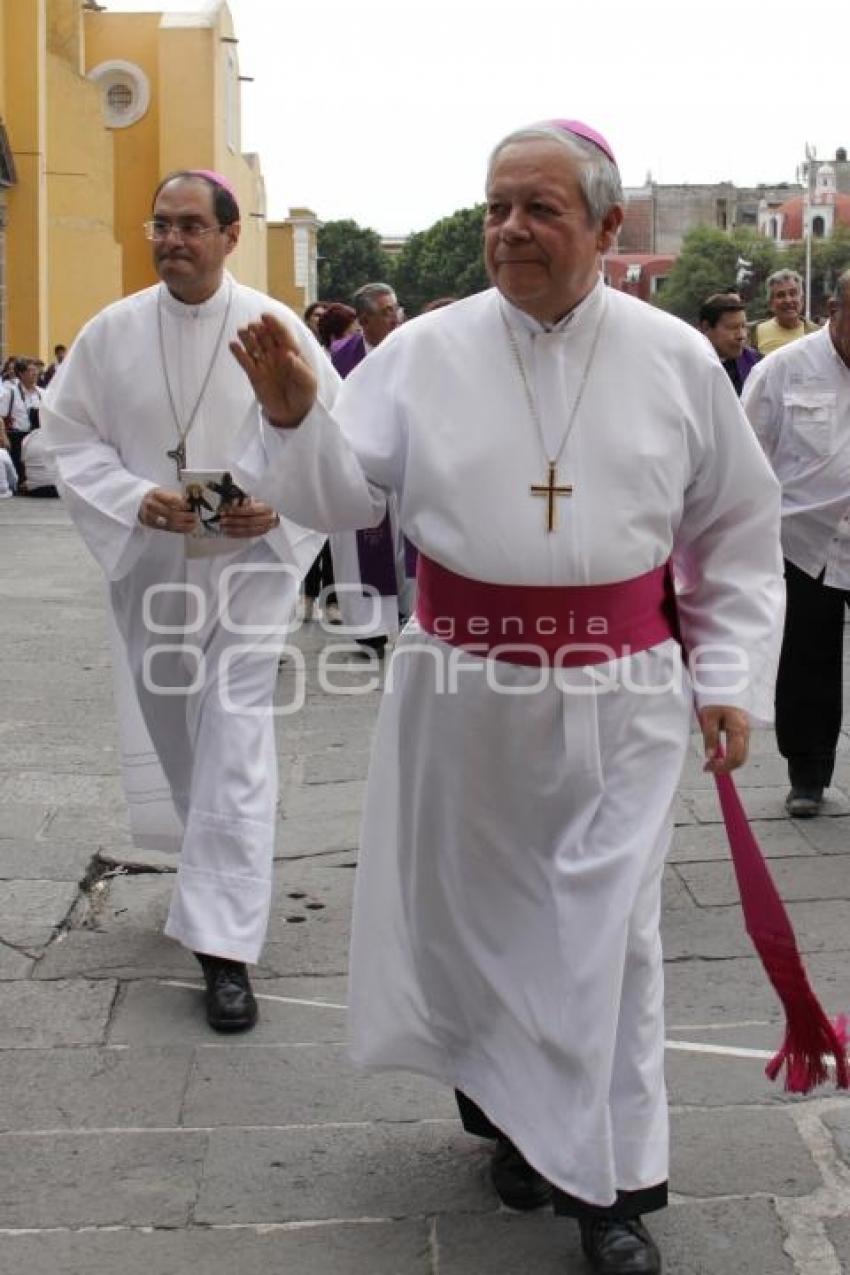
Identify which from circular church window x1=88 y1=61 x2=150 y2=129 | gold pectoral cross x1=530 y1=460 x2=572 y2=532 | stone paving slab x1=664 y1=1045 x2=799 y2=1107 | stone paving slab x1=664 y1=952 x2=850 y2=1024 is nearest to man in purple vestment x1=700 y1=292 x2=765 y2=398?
stone paving slab x1=664 y1=952 x2=850 y2=1024

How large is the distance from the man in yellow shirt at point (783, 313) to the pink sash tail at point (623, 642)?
7.95m

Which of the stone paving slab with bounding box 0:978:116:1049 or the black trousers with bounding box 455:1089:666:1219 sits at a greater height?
the black trousers with bounding box 455:1089:666:1219

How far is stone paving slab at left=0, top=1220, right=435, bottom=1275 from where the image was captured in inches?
133

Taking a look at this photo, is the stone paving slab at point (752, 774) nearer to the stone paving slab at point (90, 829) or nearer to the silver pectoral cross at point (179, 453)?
the stone paving slab at point (90, 829)

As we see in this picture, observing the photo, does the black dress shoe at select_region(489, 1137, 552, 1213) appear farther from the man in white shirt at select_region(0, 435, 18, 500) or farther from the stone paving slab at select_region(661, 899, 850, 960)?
the man in white shirt at select_region(0, 435, 18, 500)

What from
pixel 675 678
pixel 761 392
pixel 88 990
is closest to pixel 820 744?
pixel 761 392

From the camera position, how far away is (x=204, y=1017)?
4754mm

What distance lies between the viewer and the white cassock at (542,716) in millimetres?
3426

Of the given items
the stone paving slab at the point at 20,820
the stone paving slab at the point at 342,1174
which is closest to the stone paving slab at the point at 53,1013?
the stone paving slab at the point at 342,1174

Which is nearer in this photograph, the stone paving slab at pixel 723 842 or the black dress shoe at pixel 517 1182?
the black dress shoe at pixel 517 1182

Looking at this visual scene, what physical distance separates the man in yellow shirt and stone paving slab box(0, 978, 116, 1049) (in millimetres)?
7275

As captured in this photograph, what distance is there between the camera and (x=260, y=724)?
505cm

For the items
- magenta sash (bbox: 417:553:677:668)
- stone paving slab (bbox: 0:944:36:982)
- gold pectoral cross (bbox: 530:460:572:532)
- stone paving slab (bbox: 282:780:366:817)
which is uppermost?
gold pectoral cross (bbox: 530:460:572:532)

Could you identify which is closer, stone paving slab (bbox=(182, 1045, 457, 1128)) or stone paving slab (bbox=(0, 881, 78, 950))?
stone paving slab (bbox=(182, 1045, 457, 1128))
